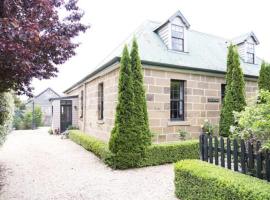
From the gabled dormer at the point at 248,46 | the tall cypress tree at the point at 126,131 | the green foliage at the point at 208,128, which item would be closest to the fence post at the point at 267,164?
the tall cypress tree at the point at 126,131

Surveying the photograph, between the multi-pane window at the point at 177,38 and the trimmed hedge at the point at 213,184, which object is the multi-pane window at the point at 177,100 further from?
the trimmed hedge at the point at 213,184

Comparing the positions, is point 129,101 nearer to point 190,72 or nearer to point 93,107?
point 190,72

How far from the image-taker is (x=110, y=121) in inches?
421

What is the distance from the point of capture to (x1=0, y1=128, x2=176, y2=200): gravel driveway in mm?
5809

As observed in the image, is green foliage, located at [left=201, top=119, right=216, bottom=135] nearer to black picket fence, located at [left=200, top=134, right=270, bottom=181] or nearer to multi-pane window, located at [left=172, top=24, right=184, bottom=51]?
multi-pane window, located at [left=172, top=24, right=184, bottom=51]

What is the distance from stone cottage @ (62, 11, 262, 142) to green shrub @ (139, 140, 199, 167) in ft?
3.85

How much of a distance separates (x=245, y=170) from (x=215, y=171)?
0.57 metres

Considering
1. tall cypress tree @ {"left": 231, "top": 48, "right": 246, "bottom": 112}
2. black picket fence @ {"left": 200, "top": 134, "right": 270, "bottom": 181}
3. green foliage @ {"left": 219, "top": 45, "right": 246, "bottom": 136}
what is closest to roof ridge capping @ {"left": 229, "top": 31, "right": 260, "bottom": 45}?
green foliage @ {"left": 219, "top": 45, "right": 246, "bottom": 136}

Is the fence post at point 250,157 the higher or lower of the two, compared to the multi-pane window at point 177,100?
lower

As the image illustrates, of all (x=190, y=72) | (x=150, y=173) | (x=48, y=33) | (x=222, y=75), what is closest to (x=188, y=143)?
(x=150, y=173)

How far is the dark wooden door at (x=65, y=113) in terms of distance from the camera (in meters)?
22.5

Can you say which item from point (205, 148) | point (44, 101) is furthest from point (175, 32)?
point (44, 101)

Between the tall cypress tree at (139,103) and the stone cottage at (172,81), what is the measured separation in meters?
0.81

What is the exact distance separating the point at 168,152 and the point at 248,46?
9519 millimetres
